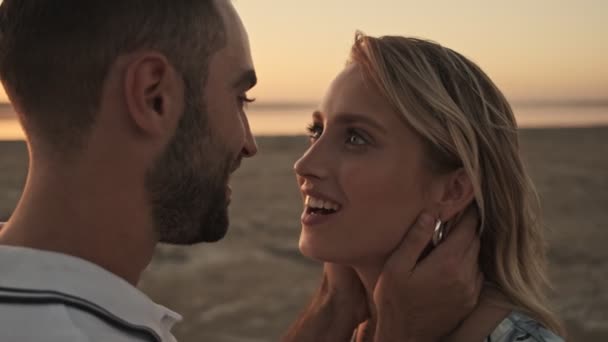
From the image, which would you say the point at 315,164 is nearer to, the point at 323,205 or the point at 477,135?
the point at 323,205

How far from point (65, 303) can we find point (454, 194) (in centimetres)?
176

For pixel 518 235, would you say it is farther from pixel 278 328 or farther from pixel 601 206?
pixel 601 206

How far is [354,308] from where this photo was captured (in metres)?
3.68

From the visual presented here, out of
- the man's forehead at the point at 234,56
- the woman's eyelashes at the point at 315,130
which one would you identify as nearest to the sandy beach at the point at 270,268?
the woman's eyelashes at the point at 315,130

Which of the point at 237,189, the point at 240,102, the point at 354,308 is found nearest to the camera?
the point at 240,102

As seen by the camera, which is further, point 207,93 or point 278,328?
point 278,328

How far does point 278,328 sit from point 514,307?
13.8 feet

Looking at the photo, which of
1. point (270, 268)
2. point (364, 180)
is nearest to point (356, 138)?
point (364, 180)

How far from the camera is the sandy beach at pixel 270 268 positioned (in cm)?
728

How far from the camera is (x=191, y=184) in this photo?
270 cm

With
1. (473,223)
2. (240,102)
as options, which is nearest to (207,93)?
(240,102)

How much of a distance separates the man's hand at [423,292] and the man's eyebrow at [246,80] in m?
0.88

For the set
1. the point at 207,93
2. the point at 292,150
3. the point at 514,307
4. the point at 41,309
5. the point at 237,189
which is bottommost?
the point at 292,150

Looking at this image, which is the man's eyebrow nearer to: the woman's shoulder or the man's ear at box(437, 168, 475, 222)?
the man's ear at box(437, 168, 475, 222)
